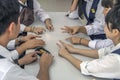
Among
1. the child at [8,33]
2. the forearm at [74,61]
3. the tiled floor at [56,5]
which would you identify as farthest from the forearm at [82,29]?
the tiled floor at [56,5]

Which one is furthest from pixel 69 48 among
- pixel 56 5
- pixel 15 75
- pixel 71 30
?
pixel 56 5

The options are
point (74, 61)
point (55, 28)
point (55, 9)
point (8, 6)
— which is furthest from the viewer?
point (55, 9)

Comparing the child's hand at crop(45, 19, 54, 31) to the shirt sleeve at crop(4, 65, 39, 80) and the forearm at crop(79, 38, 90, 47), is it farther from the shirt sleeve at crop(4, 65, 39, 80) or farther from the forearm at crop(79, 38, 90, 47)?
the shirt sleeve at crop(4, 65, 39, 80)

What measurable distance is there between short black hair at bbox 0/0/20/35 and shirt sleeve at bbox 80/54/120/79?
19.7 inches

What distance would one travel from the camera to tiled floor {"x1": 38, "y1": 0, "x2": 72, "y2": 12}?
158 inches

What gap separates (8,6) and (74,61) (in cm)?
57

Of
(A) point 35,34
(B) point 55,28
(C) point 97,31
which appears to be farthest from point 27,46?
(C) point 97,31

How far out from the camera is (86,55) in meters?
1.48

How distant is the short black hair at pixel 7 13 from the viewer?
0.96m

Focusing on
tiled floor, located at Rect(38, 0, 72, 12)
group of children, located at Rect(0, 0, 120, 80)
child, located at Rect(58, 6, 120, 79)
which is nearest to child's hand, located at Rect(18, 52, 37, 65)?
group of children, located at Rect(0, 0, 120, 80)

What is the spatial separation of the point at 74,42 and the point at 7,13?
733 millimetres

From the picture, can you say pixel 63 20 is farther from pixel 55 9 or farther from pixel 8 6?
pixel 55 9

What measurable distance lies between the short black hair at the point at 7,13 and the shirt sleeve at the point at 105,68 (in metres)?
0.50

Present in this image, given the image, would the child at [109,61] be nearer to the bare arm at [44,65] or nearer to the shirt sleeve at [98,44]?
the bare arm at [44,65]
